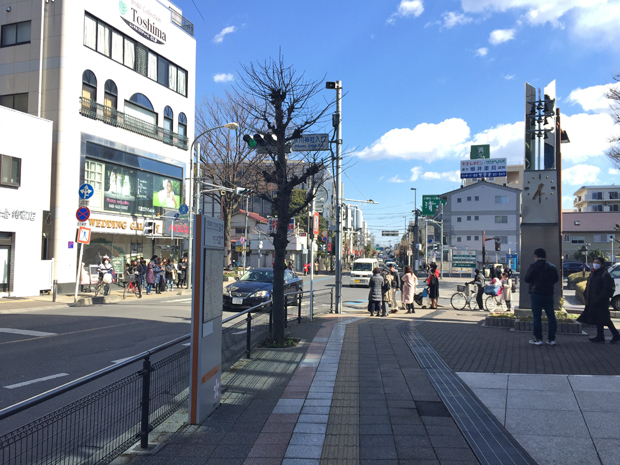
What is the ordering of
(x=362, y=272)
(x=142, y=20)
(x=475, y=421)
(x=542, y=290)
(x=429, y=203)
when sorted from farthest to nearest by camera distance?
(x=429, y=203), (x=362, y=272), (x=142, y=20), (x=542, y=290), (x=475, y=421)

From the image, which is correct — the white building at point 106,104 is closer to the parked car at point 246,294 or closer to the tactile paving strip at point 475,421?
the parked car at point 246,294

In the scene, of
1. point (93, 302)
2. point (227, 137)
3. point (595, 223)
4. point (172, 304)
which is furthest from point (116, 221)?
point (595, 223)

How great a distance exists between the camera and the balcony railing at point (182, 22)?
3356cm

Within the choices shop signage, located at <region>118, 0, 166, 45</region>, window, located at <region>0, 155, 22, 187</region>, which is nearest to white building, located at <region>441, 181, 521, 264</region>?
shop signage, located at <region>118, 0, 166, 45</region>

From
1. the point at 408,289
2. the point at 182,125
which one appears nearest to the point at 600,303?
the point at 408,289

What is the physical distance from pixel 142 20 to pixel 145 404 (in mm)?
29262

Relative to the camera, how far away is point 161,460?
168 inches

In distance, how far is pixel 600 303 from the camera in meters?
9.79

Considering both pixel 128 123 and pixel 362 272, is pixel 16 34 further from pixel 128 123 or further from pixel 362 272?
pixel 362 272

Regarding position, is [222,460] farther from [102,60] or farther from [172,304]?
[102,60]

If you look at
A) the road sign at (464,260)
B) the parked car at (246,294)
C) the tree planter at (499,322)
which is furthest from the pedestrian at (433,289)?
the road sign at (464,260)

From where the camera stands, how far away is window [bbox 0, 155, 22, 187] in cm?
2019

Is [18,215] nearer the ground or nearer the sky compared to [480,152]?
nearer the ground

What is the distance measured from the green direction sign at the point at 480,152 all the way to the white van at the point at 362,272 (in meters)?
39.5
